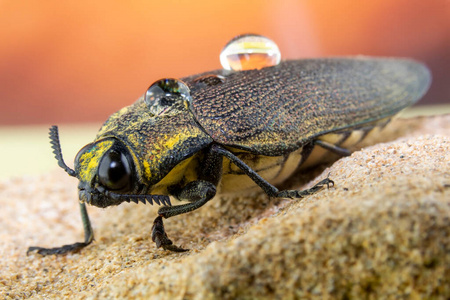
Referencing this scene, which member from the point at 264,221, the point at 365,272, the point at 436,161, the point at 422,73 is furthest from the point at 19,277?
the point at 422,73

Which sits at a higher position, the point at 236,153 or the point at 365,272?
the point at 236,153

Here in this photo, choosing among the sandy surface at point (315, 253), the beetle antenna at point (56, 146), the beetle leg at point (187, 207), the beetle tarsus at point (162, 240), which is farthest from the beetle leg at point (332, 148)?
the beetle antenna at point (56, 146)

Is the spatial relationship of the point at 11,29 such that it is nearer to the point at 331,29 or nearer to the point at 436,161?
the point at 331,29

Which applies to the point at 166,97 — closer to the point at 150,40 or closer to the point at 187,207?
the point at 187,207

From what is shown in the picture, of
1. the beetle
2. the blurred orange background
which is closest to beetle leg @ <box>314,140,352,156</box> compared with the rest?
the beetle

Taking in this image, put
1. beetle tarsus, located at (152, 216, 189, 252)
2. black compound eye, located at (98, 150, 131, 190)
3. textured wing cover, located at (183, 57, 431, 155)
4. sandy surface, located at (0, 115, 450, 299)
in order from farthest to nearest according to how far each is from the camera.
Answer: textured wing cover, located at (183, 57, 431, 155) < beetle tarsus, located at (152, 216, 189, 252) < black compound eye, located at (98, 150, 131, 190) < sandy surface, located at (0, 115, 450, 299)

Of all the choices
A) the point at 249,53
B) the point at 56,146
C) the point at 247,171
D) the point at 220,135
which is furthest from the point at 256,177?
the point at 56,146

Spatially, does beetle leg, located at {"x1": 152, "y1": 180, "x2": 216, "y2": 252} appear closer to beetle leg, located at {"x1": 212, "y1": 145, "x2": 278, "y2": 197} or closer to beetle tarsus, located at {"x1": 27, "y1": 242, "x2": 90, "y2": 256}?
beetle leg, located at {"x1": 212, "y1": 145, "x2": 278, "y2": 197}
